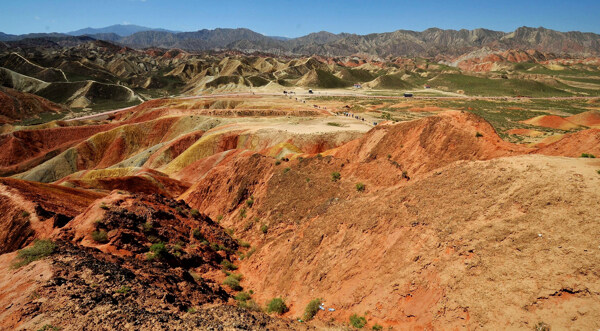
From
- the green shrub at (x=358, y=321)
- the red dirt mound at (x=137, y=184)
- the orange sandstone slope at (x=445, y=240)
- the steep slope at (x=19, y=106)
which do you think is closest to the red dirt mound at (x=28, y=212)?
the red dirt mound at (x=137, y=184)

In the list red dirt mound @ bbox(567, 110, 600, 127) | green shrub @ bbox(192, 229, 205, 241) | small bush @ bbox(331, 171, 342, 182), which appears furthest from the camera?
red dirt mound @ bbox(567, 110, 600, 127)

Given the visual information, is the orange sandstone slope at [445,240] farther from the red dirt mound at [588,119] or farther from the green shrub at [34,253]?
the red dirt mound at [588,119]

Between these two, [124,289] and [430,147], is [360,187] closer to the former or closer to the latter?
[430,147]

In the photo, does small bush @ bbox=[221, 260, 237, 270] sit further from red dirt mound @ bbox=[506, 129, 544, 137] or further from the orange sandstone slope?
red dirt mound @ bbox=[506, 129, 544, 137]

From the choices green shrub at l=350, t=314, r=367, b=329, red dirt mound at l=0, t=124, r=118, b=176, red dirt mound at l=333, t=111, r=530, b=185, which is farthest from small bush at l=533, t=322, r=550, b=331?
red dirt mound at l=0, t=124, r=118, b=176

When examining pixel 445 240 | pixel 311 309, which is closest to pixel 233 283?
pixel 311 309

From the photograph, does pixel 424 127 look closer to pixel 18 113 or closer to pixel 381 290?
pixel 381 290
